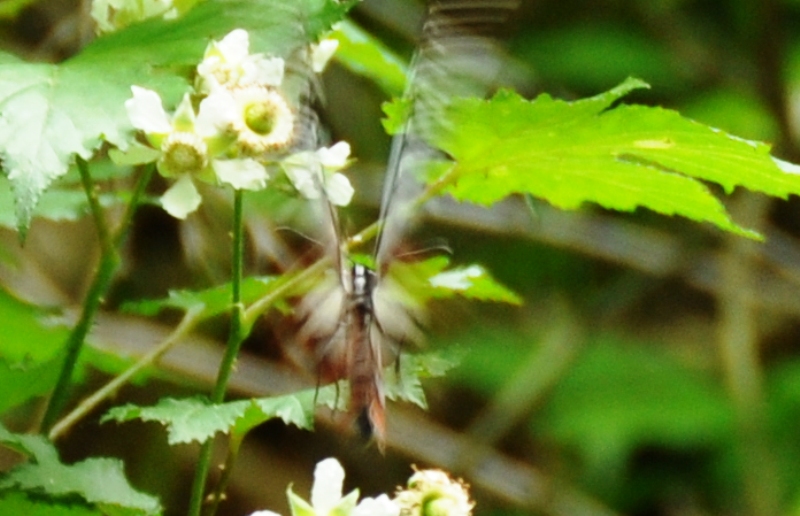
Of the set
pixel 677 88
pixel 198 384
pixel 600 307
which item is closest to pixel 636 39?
pixel 677 88

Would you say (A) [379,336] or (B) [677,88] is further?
(B) [677,88]

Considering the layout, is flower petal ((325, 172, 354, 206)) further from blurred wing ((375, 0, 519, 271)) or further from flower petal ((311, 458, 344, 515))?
flower petal ((311, 458, 344, 515))

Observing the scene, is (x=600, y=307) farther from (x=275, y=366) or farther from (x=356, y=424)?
(x=356, y=424)

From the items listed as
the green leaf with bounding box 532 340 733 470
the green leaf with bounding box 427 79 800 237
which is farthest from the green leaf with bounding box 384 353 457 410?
the green leaf with bounding box 532 340 733 470

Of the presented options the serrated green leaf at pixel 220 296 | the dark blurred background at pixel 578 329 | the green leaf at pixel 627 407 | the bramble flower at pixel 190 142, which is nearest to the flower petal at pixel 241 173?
the bramble flower at pixel 190 142

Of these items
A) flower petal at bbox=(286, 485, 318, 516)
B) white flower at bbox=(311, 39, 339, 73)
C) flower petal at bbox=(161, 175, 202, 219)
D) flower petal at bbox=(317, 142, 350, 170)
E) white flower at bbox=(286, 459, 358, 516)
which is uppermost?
white flower at bbox=(311, 39, 339, 73)

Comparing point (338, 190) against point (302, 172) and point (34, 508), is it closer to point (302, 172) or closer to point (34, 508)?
point (302, 172)
